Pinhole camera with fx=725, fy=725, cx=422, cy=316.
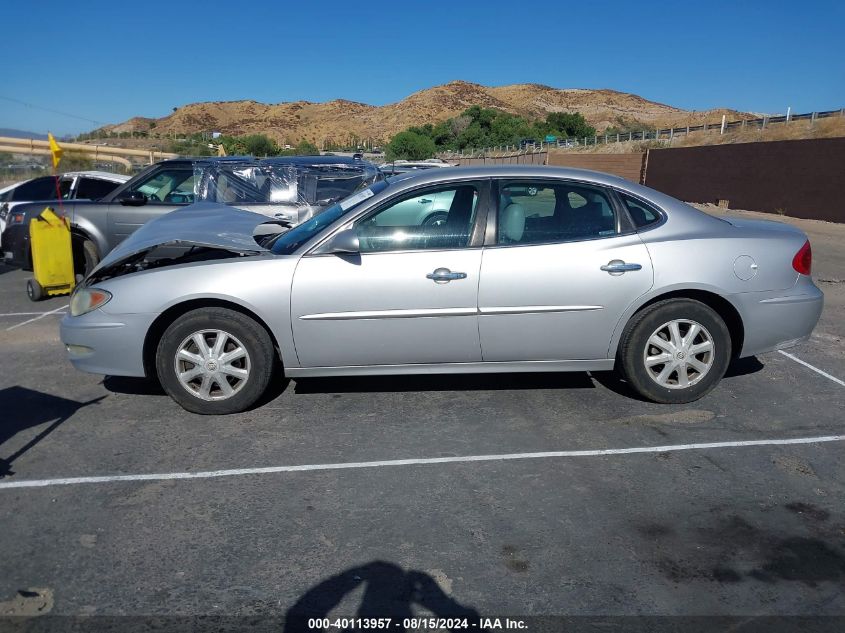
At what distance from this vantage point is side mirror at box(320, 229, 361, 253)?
186 inches

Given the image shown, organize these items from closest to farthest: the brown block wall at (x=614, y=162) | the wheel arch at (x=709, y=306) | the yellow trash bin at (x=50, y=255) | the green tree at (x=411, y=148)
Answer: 1. the wheel arch at (x=709, y=306)
2. the yellow trash bin at (x=50, y=255)
3. the brown block wall at (x=614, y=162)
4. the green tree at (x=411, y=148)

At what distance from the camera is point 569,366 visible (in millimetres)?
5016

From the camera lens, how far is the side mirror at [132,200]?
9.58 meters

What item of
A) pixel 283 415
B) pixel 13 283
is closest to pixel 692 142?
pixel 13 283

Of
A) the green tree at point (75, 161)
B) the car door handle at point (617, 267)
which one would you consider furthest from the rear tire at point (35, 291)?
the green tree at point (75, 161)

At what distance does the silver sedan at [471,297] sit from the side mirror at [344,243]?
0.01 metres

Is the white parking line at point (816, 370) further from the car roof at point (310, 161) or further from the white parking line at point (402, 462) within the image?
the car roof at point (310, 161)

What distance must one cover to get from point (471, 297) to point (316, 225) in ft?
4.29

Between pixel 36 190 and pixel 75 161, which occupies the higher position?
pixel 75 161

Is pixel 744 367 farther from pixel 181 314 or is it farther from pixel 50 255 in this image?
pixel 50 255

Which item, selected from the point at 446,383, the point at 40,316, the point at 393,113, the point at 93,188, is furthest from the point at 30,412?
the point at 393,113

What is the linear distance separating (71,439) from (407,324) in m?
2.27

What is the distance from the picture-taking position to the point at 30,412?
201 inches

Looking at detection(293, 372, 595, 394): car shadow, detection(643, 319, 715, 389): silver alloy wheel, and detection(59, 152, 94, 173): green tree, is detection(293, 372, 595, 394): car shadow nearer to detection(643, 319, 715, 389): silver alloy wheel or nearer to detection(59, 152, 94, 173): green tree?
detection(643, 319, 715, 389): silver alloy wheel
